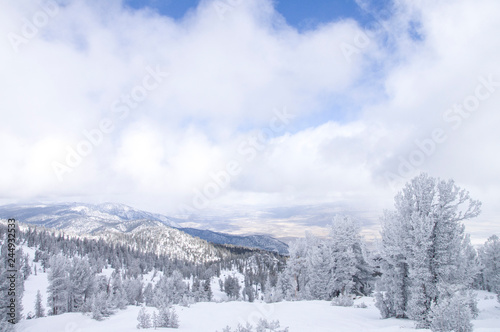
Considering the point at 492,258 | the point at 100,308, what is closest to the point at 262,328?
the point at 100,308

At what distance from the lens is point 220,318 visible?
11938 millimetres

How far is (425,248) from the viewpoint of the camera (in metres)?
9.79

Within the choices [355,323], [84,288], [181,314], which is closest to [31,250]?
[84,288]

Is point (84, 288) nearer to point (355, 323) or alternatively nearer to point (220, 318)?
point (220, 318)

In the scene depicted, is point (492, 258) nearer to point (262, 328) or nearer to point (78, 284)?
point (262, 328)

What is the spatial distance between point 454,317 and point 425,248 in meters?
3.80

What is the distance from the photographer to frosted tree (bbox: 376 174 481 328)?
9516 mm

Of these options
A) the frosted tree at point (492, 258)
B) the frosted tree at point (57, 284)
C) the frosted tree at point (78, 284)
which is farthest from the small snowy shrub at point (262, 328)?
the frosted tree at point (57, 284)

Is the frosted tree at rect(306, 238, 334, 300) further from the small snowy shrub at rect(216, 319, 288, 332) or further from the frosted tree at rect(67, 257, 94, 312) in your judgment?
the frosted tree at rect(67, 257, 94, 312)

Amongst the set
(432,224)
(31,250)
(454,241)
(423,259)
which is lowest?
(31,250)

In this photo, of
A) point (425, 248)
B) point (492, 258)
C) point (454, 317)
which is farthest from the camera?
point (492, 258)

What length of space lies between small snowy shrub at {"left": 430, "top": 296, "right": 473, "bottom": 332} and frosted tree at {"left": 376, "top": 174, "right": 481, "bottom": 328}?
2.30 meters

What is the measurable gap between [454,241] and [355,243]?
17342mm

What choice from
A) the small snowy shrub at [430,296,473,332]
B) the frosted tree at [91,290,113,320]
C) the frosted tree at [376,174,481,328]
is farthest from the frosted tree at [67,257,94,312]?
the small snowy shrub at [430,296,473,332]
